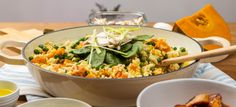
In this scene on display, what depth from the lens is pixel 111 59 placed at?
106 cm

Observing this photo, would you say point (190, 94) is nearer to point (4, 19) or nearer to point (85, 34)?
point (85, 34)

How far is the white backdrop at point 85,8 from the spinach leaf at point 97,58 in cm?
218

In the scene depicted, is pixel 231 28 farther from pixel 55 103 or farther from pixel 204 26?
pixel 55 103

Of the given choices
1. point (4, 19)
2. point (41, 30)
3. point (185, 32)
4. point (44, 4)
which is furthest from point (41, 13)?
point (185, 32)

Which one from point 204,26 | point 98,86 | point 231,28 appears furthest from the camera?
point 231,28

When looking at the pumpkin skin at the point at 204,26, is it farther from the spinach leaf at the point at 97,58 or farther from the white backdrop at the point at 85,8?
Answer: the white backdrop at the point at 85,8

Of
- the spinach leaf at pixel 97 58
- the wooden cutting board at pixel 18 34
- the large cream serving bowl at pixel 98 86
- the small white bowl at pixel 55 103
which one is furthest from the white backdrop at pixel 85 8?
the small white bowl at pixel 55 103

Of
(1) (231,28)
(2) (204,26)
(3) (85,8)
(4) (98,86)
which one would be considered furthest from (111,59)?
(3) (85,8)

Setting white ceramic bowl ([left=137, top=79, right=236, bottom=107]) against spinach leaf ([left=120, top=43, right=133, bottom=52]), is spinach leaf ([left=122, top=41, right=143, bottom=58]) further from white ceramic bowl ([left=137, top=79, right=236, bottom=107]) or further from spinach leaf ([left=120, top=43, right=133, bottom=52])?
white ceramic bowl ([left=137, top=79, right=236, bottom=107])

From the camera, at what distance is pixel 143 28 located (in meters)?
1.31

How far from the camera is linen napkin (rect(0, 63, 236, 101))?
1.04m

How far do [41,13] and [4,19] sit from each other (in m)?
→ 0.34

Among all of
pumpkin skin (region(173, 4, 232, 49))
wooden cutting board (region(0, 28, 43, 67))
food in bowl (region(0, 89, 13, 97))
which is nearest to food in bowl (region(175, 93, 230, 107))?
food in bowl (region(0, 89, 13, 97))

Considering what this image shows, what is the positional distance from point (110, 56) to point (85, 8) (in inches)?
90.9
